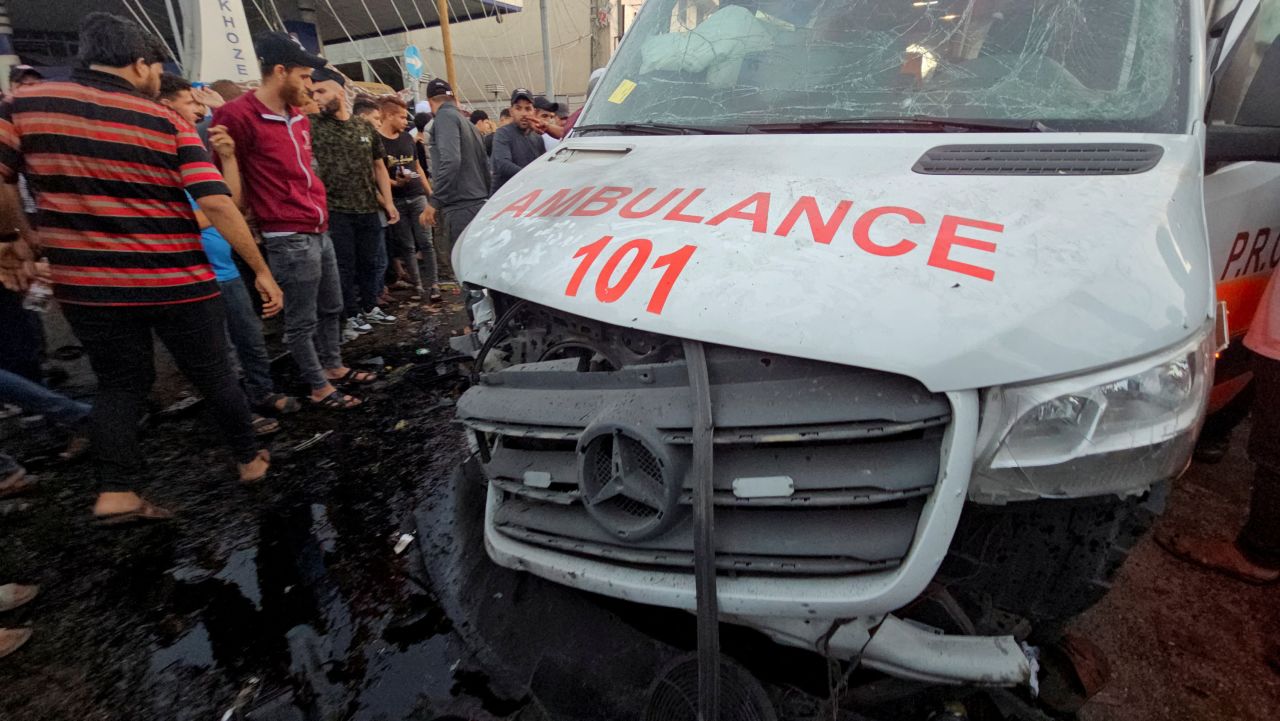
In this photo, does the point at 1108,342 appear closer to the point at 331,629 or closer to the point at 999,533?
the point at 999,533

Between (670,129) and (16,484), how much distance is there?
376 centimetres

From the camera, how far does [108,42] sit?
8.06ft

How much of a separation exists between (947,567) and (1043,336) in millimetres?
591

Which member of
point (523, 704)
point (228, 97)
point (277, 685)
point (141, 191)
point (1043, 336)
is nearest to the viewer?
point (1043, 336)

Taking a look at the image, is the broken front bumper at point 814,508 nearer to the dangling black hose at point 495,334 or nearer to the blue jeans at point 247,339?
the dangling black hose at point 495,334

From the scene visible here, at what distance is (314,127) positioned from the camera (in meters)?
4.50

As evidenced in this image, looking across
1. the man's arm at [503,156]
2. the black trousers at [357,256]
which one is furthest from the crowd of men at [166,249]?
the man's arm at [503,156]

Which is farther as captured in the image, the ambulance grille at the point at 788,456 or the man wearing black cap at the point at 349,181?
the man wearing black cap at the point at 349,181

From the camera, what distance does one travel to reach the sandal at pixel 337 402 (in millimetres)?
4141

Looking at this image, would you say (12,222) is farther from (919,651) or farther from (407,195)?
(919,651)

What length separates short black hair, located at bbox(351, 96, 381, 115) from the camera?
5.72 m

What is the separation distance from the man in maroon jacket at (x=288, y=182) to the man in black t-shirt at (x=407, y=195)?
221cm

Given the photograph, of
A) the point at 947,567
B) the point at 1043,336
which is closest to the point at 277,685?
the point at 947,567

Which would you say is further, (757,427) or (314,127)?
(314,127)
